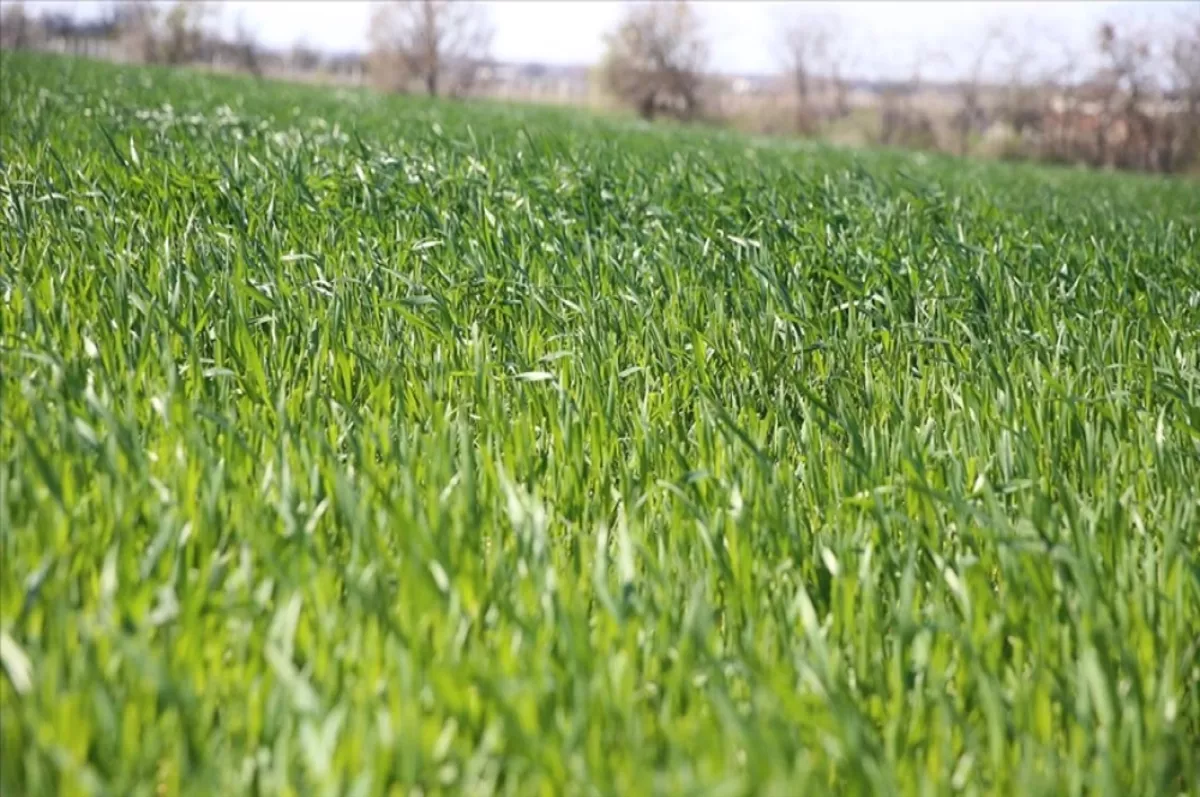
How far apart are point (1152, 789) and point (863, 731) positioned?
0.36m

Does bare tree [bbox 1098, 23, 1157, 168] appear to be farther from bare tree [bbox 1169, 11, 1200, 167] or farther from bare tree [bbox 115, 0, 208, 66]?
bare tree [bbox 115, 0, 208, 66]

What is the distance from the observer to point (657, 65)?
60906 millimetres

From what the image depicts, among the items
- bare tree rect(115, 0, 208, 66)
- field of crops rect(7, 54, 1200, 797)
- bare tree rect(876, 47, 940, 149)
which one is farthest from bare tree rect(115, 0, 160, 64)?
field of crops rect(7, 54, 1200, 797)

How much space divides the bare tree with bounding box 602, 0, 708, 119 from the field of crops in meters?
58.1

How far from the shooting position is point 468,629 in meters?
1.54

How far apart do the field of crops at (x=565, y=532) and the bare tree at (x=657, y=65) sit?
5809 cm

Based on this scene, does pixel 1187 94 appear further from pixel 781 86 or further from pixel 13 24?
pixel 13 24

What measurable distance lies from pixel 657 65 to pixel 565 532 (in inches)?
2437

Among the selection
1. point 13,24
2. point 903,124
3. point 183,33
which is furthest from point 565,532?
point 13,24

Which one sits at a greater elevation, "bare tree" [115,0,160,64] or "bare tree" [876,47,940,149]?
"bare tree" [115,0,160,64]

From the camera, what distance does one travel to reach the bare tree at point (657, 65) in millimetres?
60188

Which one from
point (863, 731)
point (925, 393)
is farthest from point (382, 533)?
point (925, 393)

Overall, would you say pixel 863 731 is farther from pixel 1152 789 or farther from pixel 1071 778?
pixel 1152 789

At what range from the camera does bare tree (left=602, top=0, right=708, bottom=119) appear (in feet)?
197
